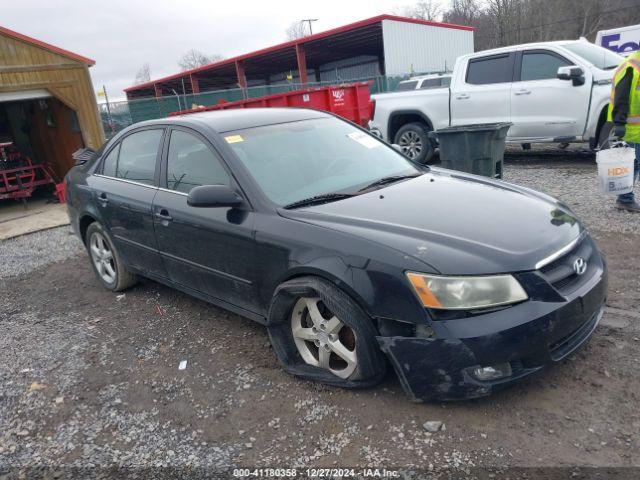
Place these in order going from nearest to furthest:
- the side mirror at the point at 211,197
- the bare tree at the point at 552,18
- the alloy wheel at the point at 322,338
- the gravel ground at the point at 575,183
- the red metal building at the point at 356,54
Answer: the alloy wheel at the point at 322,338 → the side mirror at the point at 211,197 → the gravel ground at the point at 575,183 → the red metal building at the point at 356,54 → the bare tree at the point at 552,18

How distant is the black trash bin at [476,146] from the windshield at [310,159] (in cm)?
269

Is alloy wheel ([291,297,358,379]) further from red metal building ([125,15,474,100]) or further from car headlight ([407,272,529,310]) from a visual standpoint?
red metal building ([125,15,474,100])

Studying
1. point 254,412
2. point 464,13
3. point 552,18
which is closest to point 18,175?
point 254,412

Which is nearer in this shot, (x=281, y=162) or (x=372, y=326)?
(x=372, y=326)

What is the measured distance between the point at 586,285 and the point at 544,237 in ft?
1.12

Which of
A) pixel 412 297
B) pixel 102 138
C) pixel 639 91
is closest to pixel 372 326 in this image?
pixel 412 297

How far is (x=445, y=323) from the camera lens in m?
2.41

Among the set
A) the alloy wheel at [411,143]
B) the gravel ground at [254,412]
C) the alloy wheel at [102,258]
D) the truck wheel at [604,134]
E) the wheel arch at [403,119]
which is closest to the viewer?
the gravel ground at [254,412]

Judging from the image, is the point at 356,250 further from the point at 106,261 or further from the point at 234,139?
the point at 106,261

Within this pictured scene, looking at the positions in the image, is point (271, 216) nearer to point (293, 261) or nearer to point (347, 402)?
point (293, 261)

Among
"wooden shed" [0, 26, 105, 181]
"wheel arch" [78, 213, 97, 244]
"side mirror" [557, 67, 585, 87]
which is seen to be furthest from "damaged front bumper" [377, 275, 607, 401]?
"wooden shed" [0, 26, 105, 181]

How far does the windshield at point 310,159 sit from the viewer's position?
335cm

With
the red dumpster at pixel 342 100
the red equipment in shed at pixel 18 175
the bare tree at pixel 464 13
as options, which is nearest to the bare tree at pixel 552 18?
the bare tree at pixel 464 13

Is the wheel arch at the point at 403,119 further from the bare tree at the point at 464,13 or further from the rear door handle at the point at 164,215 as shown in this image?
the bare tree at the point at 464,13
